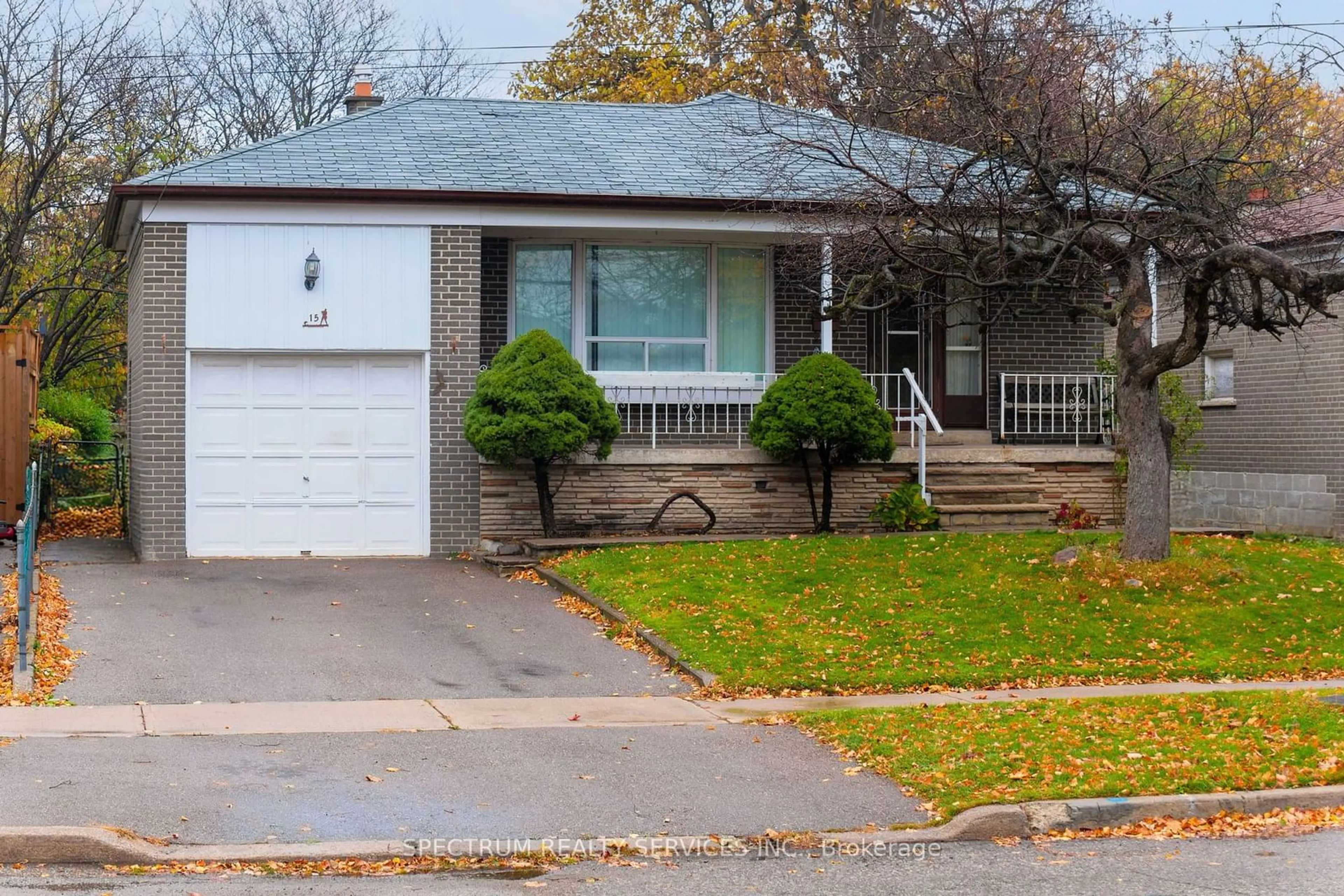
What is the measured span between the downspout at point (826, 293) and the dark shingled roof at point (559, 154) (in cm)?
66

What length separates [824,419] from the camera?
54.8 ft

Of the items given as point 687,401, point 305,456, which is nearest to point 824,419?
point 687,401

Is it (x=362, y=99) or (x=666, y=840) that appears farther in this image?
(x=362, y=99)

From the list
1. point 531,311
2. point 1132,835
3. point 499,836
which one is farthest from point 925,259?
point 499,836

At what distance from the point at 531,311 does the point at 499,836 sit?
12.2 metres

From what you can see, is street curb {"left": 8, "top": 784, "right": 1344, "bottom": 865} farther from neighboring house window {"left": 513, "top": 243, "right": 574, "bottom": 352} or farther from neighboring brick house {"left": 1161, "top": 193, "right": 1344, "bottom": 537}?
neighboring brick house {"left": 1161, "top": 193, "right": 1344, "bottom": 537}

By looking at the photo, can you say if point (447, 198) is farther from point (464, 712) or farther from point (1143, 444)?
point (464, 712)

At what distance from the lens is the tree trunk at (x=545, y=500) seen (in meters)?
16.7

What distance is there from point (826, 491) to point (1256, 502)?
9.30 metres

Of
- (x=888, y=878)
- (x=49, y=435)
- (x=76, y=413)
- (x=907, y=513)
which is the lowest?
(x=888, y=878)

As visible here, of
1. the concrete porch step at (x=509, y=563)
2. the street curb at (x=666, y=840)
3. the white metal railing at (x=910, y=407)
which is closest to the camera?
the street curb at (x=666, y=840)

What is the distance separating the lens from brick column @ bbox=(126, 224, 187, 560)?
1653 centimetres

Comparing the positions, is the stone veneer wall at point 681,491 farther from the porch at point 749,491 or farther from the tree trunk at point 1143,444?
the tree trunk at point 1143,444

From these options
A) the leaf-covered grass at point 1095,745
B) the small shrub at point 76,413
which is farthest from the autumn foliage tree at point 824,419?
the small shrub at point 76,413
